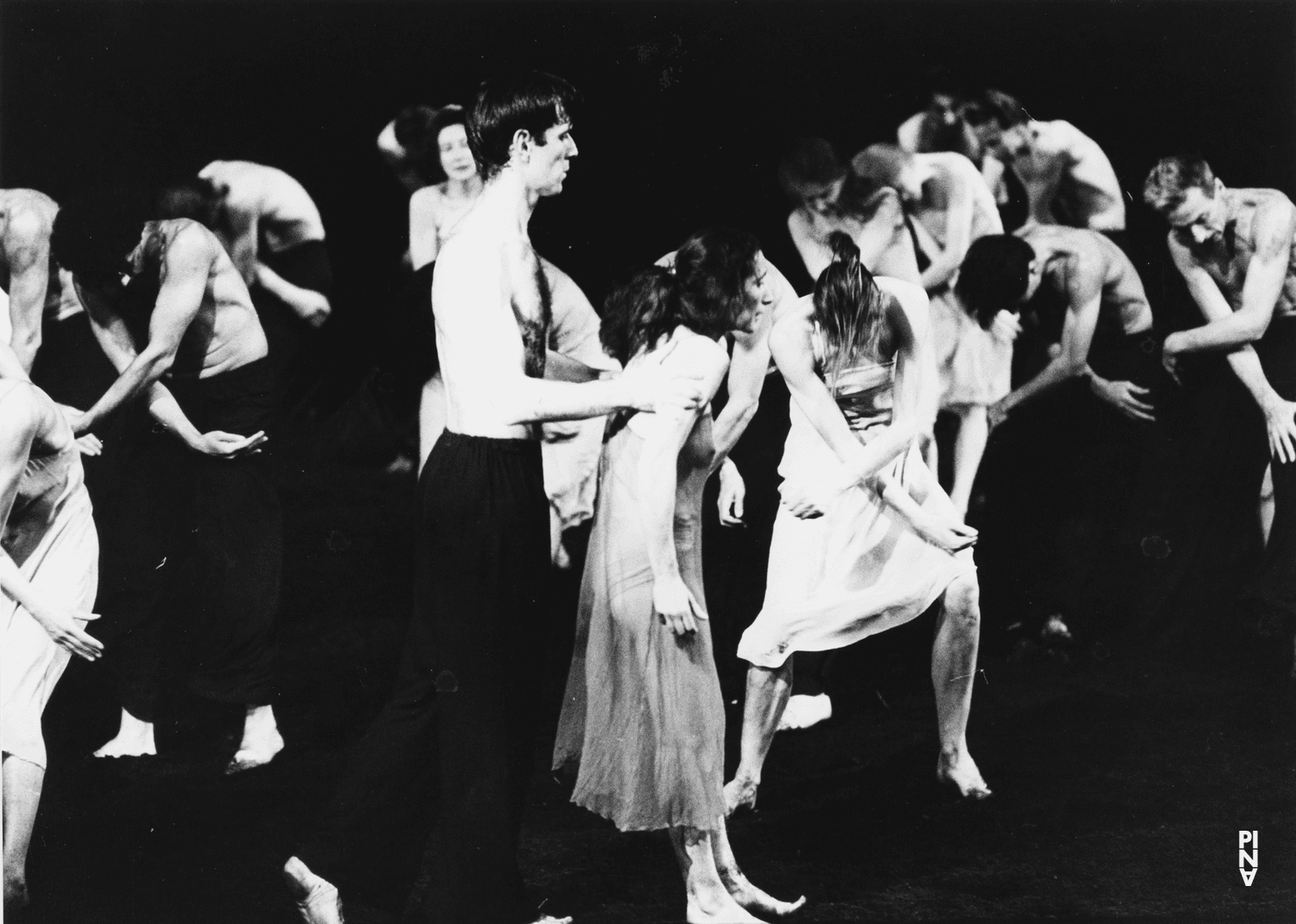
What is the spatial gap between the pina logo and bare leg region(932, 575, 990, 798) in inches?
32.8

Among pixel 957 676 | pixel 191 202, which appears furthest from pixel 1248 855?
pixel 191 202

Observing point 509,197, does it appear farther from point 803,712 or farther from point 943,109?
point 803,712

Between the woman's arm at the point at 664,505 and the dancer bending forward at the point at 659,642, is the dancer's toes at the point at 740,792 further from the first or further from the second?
the woman's arm at the point at 664,505

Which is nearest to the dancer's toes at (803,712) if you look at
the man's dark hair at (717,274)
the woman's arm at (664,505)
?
the woman's arm at (664,505)

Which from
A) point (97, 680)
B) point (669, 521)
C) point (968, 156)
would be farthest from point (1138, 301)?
point (97, 680)

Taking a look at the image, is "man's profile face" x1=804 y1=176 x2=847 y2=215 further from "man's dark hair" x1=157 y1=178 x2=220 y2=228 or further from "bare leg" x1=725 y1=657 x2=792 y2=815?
"man's dark hair" x1=157 y1=178 x2=220 y2=228

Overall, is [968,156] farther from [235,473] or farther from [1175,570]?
[235,473]

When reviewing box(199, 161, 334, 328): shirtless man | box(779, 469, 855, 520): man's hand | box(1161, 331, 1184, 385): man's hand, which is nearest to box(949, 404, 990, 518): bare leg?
box(779, 469, 855, 520): man's hand

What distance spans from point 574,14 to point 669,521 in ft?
5.65

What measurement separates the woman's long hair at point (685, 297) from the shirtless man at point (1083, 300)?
98cm

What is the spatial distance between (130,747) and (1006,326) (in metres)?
3.13

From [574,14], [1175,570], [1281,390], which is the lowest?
[1175,570]

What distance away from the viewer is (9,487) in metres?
4.20

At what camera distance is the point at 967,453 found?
4660 millimetres
